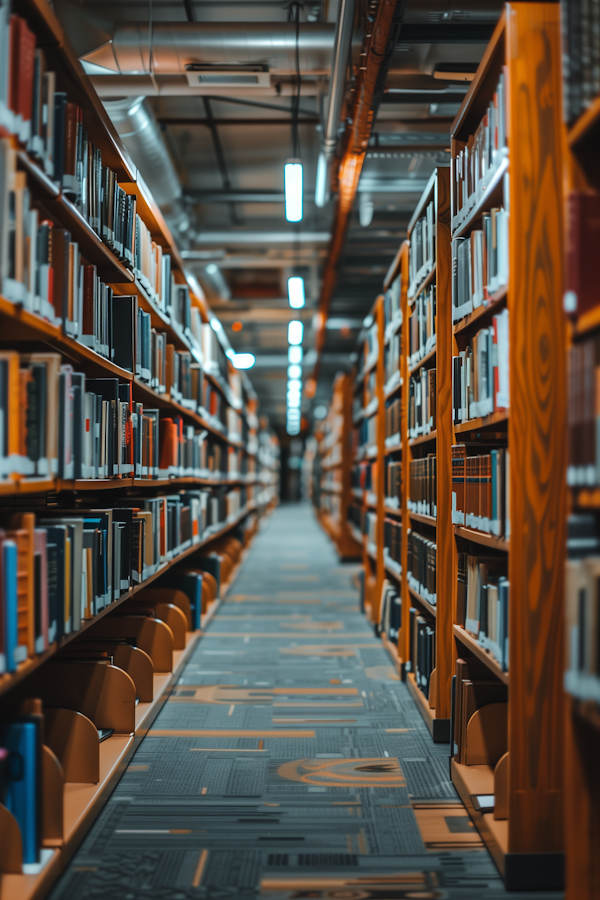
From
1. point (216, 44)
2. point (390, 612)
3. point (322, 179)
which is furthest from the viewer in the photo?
point (322, 179)

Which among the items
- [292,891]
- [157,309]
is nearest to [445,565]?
[292,891]

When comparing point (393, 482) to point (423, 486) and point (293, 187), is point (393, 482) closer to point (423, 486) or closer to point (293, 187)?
point (423, 486)

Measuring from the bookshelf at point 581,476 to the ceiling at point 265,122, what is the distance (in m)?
1.93

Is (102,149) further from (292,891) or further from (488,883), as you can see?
(488,883)

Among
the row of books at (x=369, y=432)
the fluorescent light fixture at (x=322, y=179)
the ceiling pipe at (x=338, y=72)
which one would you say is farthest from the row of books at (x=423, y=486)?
the fluorescent light fixture at (x=322, y=179)

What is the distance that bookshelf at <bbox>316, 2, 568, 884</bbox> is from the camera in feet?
6.19

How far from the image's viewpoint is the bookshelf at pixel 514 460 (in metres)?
1.89

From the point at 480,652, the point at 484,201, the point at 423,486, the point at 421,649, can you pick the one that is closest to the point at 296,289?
the point at 423,486

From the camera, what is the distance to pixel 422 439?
11.2 feet

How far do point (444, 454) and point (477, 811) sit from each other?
138 cm

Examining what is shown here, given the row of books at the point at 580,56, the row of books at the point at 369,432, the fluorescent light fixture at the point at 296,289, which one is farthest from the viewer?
the fluorescent light fixture at the point at 296,289

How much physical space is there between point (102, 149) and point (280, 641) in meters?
3.38

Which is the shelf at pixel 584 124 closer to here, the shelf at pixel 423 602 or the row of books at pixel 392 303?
the shelf at pixel 423 602

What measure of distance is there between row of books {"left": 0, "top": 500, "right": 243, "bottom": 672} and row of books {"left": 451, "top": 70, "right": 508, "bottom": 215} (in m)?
1.75
